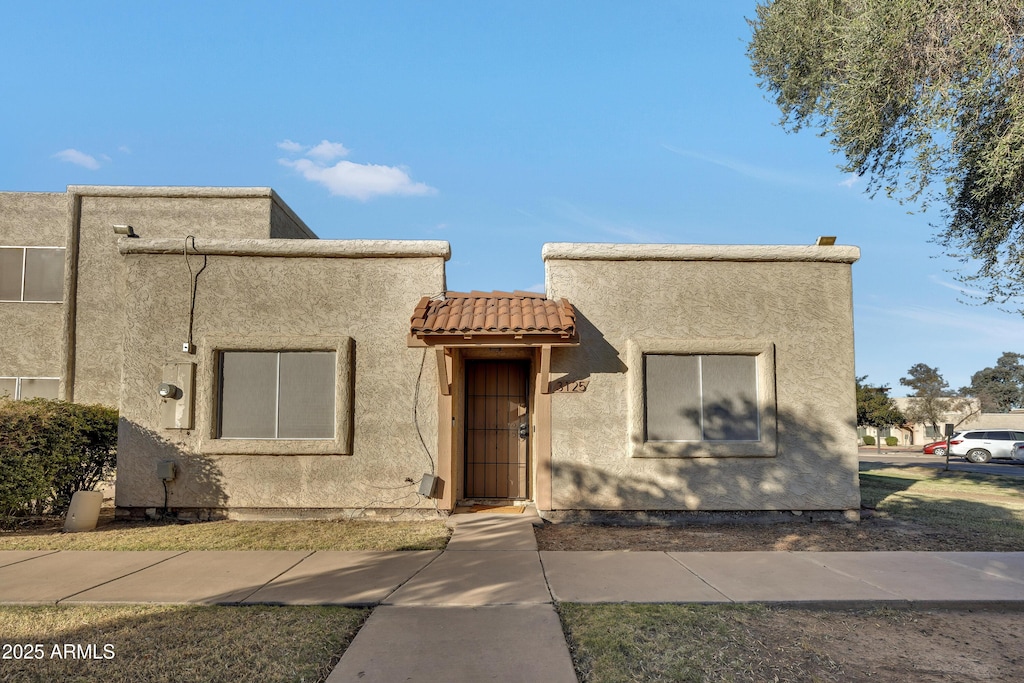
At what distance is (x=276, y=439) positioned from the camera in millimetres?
9617

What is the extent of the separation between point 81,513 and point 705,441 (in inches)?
352

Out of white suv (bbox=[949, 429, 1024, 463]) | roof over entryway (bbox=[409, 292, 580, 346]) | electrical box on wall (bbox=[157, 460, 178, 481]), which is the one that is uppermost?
roof over entryway (bbox=[409, 292, 580, 346])

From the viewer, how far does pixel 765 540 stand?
335 inches

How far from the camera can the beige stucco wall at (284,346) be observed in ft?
31.3

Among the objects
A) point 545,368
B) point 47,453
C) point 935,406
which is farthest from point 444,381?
point 935,406

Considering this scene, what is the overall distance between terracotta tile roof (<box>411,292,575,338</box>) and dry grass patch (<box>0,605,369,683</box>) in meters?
4.05

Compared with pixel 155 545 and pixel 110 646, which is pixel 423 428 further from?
pixel 110 646

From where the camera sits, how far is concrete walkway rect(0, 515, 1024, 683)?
14.8 ft

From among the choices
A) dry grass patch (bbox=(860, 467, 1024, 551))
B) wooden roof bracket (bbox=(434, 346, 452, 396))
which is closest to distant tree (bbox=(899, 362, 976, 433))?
dry grass patch (bbox=(860, 467, 1024, 551))

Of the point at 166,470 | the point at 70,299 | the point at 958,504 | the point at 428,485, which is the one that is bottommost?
the point at 958,504

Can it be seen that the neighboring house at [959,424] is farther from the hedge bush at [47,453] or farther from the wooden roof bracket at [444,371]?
the hedge bush at [47,453]

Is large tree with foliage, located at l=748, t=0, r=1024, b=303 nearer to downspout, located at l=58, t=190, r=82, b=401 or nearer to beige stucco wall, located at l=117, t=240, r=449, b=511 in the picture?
beige stucco wall, located at l=117, t=240, r=449, b=511

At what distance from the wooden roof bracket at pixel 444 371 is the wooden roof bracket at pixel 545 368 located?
1355mm

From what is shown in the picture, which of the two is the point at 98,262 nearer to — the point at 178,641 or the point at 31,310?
the point at 31,310
